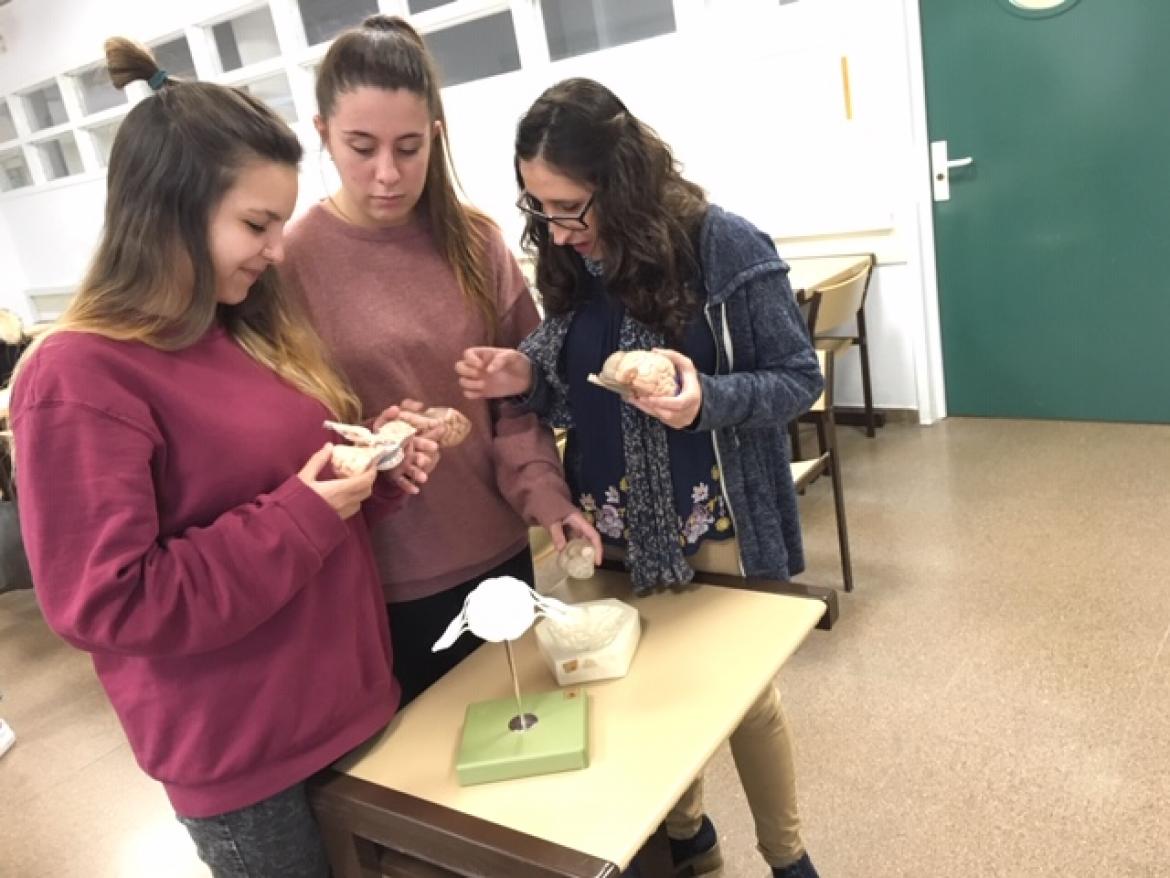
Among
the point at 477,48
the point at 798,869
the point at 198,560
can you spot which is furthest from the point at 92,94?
the point at 798,869

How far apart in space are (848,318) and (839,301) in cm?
22

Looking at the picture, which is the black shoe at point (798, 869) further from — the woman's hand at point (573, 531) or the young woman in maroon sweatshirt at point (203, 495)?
the young woman in maroon sweatshirt at point (203, 495)

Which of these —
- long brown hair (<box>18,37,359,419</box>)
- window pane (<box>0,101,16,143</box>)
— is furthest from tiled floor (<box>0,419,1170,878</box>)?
window pane (<box>0,101,16,143</box>)

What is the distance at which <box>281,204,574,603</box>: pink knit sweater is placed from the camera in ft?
4.19

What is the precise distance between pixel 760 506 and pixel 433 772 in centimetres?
62

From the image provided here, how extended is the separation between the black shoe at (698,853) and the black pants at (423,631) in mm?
642

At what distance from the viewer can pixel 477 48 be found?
4.88 m

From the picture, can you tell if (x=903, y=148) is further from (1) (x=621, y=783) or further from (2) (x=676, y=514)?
(1) (x=621, y=783)

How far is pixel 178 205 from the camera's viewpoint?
94 centimetres

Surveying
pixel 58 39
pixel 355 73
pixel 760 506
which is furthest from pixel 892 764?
pixel 58 39

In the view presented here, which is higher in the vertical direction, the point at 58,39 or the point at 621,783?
the point at 58,39

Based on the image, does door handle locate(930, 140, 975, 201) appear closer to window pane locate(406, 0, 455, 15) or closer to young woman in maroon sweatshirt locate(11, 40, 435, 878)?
window pane locate(406, 0, 455, 15)

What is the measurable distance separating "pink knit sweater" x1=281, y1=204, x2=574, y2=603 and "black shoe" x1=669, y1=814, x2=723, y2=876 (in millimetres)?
738

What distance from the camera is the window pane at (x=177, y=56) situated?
616 centimetres
